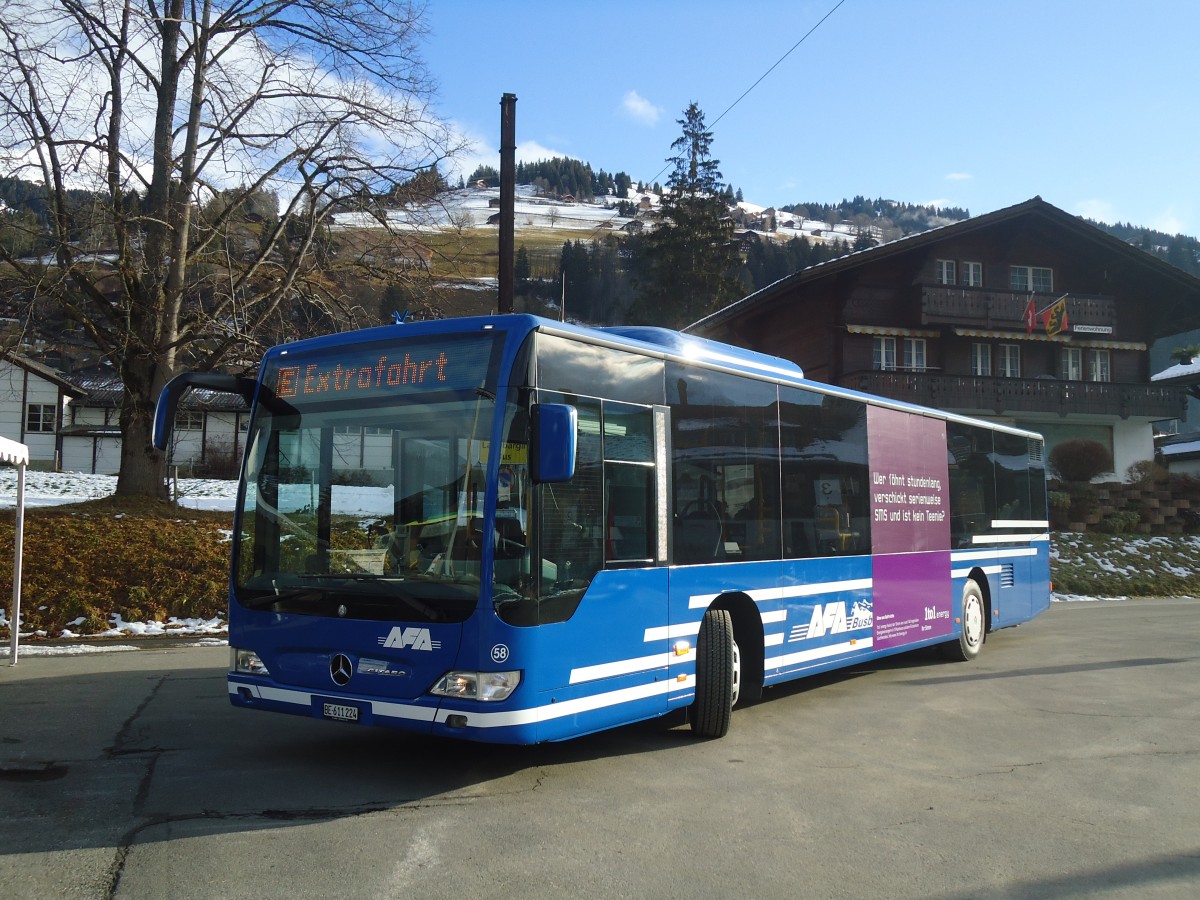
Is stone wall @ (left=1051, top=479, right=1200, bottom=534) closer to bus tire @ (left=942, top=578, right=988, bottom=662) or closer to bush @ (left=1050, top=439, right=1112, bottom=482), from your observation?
bush @ (left=1050, top=439, right=1112, bottom=482)

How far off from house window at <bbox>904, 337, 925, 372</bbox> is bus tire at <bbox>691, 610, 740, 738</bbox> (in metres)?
33.9

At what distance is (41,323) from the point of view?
19.0m

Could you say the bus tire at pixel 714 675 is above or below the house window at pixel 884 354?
below

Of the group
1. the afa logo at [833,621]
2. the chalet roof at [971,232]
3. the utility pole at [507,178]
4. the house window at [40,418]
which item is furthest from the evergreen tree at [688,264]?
the afa logo at [833,621]

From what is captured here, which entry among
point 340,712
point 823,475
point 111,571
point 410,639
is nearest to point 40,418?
point 111,571

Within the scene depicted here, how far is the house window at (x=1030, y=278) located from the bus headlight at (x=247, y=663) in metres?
40.8

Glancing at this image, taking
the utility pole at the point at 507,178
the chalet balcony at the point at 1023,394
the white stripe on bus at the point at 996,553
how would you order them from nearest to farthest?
the white stripe on bus at the point at 996,553 → the utility pole at the point at 507,178 → the chalet balcony at the point at 1023,394

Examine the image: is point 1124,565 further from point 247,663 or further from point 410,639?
point 247,663

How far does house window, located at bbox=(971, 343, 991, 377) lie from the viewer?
4131 cm

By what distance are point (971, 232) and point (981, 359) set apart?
5175 millimetres

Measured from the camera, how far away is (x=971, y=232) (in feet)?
131

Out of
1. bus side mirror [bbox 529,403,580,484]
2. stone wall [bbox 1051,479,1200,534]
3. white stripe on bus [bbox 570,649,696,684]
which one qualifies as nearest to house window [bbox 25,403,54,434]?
stone wall [bbox 1051,479,1200,534]

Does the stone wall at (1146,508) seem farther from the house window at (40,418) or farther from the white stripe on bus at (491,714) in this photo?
the house window at (40,418)

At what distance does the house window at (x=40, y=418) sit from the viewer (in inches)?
2053
